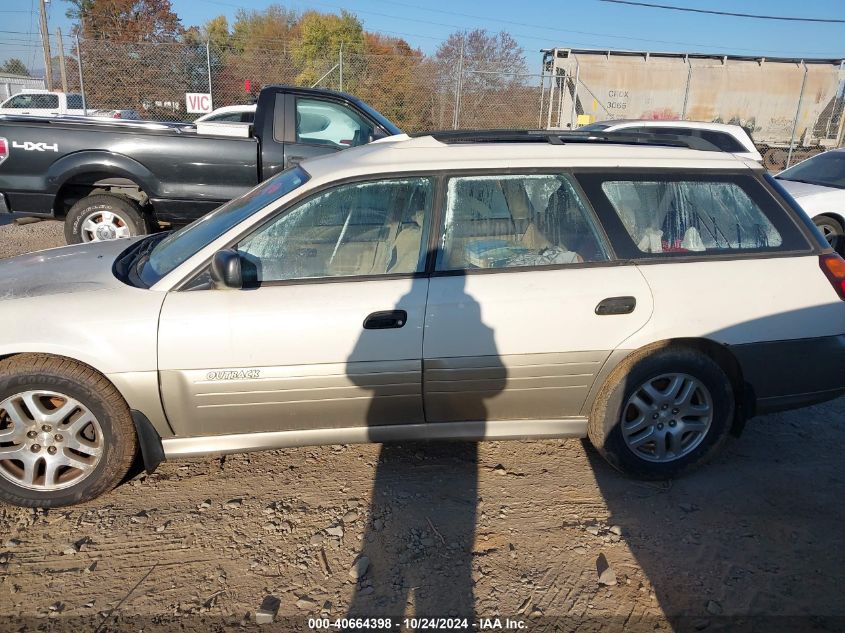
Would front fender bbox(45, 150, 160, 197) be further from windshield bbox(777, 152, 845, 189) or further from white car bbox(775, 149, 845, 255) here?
windshield bbox(777, 152, 845, 189)

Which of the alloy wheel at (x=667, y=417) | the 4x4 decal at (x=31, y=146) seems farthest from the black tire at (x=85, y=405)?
the 4x4 decal at (x=31, y=146)

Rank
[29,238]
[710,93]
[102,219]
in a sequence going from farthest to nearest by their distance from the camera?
[710,93] < [29,238] < [102,219]

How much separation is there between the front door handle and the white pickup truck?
16169 millimetres

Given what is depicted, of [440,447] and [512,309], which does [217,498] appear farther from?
[512,309]

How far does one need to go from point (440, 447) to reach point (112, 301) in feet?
6.17

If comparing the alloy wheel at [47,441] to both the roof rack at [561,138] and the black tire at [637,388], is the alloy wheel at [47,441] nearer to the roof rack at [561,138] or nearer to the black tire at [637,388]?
the roof rack at [561,138]

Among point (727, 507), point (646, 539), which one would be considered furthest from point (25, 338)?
point (727, 507)

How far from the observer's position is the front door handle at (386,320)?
2.83 m

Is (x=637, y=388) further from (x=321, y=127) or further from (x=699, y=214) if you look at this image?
(x=321, y=127)

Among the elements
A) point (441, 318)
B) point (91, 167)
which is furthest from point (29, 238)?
point (441, 318)

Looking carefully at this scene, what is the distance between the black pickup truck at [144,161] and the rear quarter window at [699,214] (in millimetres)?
4314

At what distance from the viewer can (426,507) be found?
9.79ft

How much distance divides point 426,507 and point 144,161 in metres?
5.01

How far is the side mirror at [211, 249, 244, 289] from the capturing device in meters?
2.71
